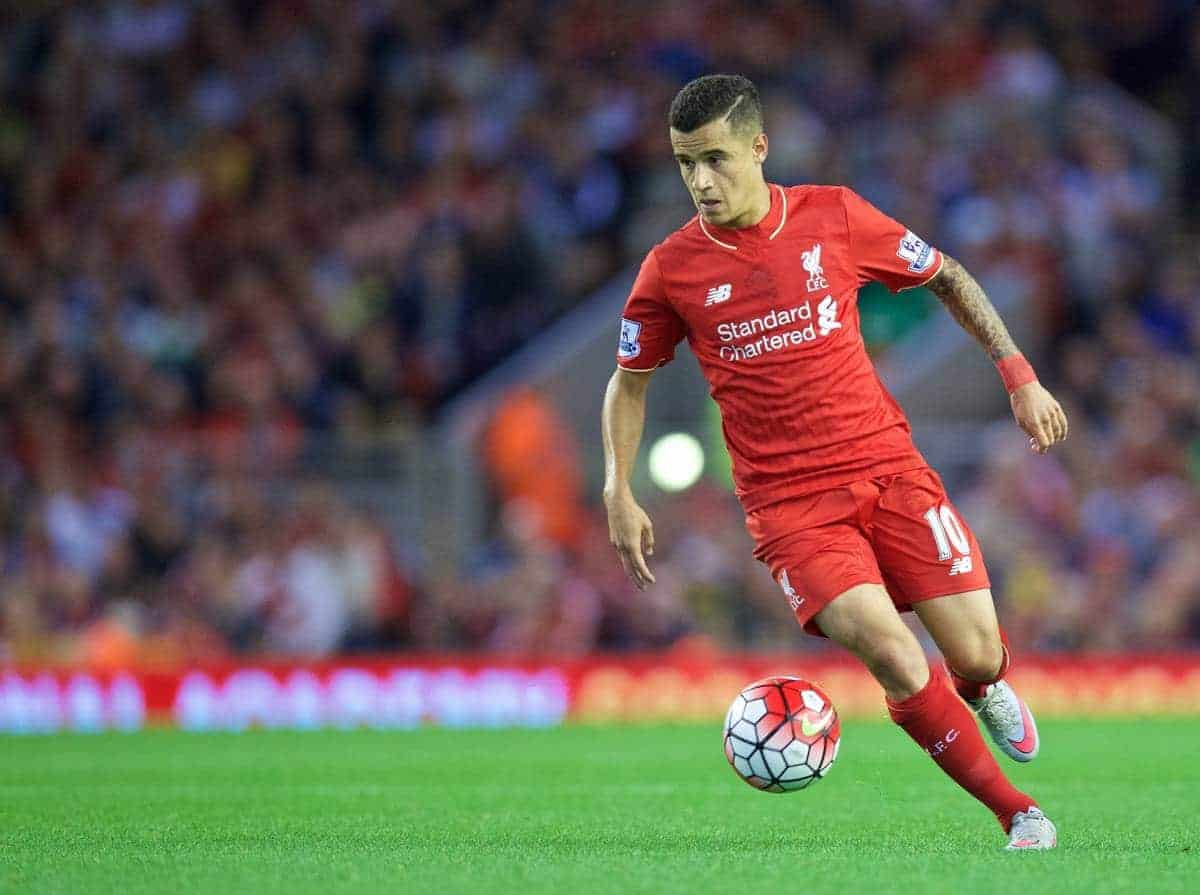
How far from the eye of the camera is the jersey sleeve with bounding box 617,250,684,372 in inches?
252

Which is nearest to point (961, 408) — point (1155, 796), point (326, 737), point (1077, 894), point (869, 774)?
point (326, 737)

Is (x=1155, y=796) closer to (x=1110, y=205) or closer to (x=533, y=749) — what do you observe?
(x=533, y=749)

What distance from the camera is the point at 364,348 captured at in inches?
642

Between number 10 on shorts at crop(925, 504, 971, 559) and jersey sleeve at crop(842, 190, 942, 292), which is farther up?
jersey sleeve at crop(842, 190, 942, 292)

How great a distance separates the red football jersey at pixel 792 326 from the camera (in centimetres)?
618

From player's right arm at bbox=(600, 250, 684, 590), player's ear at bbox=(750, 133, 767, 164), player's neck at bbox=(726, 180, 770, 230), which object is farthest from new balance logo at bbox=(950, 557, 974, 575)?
player's ear at bbox=(750, 133, 767, 164)

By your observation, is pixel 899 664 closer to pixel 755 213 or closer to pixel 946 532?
pixel 946 532

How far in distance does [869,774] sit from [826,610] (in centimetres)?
364

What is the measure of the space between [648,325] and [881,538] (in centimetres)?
98

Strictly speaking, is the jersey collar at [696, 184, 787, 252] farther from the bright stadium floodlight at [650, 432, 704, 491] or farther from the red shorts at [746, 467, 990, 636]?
the bright stadium floodlight at [650, 432, 704, 491]

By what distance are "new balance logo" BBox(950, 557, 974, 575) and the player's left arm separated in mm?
395

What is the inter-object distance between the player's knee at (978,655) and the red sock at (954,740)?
0.21m

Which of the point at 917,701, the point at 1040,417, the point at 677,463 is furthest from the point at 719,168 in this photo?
the point at 677,463

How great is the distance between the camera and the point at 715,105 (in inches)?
241
